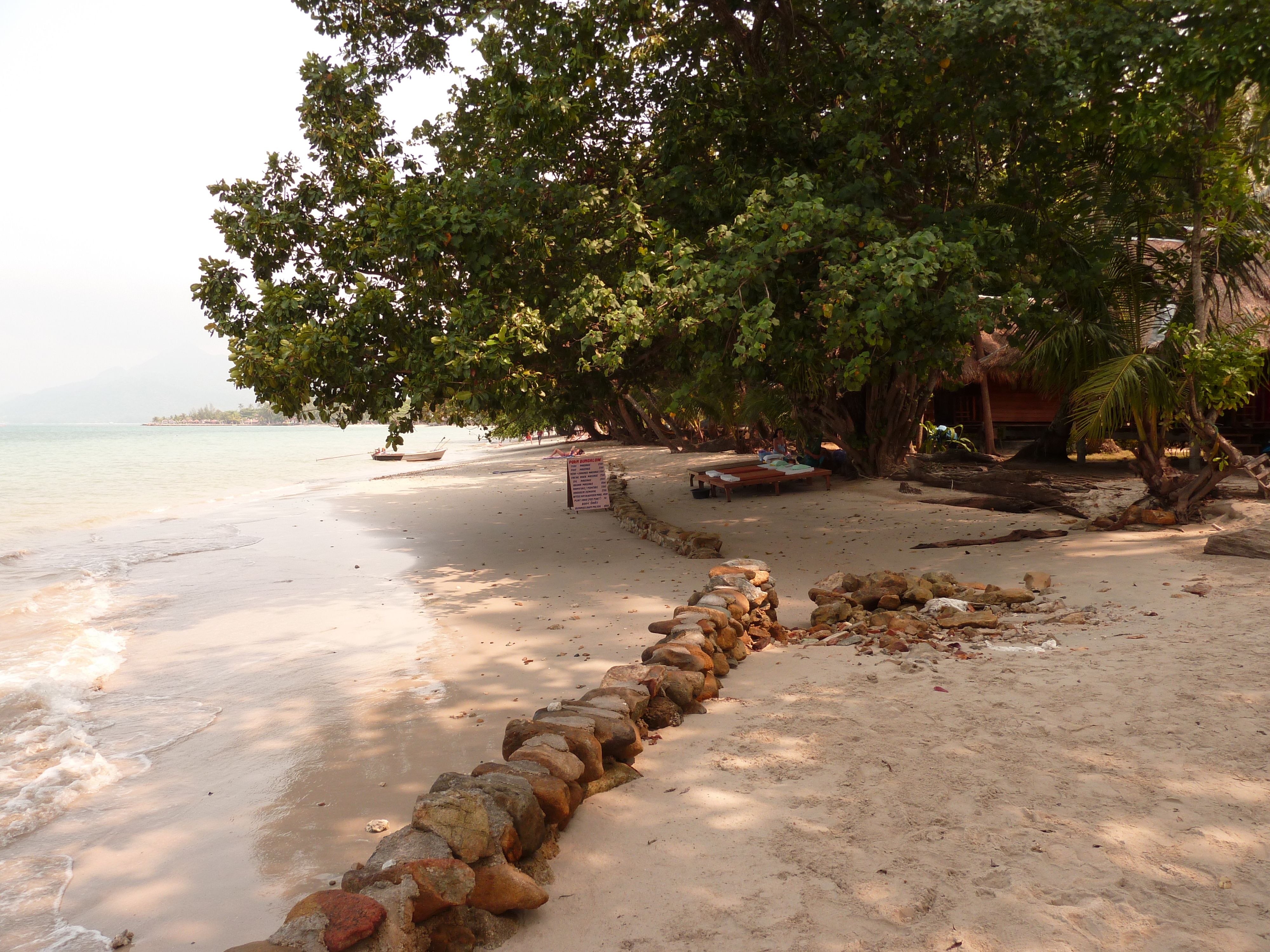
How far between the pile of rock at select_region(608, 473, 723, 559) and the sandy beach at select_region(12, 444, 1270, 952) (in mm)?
1427

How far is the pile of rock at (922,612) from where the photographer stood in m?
5.43

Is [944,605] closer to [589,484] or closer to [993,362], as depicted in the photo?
[589,484]

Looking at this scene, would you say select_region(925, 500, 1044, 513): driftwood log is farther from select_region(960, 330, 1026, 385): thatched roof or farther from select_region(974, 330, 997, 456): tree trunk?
select_region(974, 330, 997, 456): tree trunk

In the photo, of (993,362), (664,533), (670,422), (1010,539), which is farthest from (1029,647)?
(670,422)

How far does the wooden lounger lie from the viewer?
14031mm

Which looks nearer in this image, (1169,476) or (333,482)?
(1169,476)

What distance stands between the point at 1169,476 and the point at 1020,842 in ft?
25.0

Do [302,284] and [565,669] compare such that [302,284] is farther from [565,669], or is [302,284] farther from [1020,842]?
[1020,842]

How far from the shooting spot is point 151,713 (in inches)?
220

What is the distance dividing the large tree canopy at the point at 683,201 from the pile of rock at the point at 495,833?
4326mm

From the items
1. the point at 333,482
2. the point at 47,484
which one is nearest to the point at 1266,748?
the point at 333,482

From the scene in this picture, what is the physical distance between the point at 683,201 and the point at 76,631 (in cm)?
796

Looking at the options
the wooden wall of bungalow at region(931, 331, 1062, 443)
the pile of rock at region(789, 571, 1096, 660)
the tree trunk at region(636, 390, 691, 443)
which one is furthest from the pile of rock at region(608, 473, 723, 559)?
the tree trunk at region(636, 390, 691, 443)

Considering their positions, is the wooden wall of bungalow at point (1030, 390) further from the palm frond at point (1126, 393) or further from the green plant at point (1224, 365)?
the palm frond at point (1126, 393)
